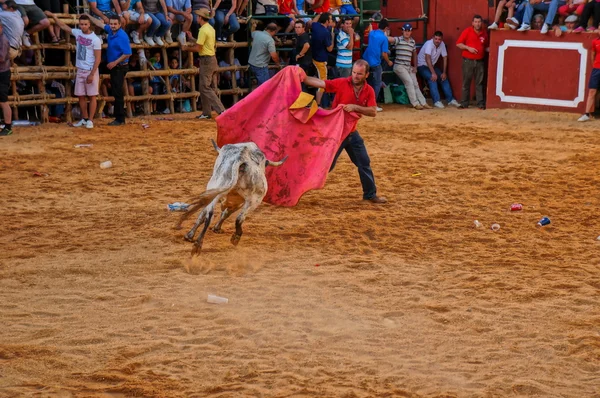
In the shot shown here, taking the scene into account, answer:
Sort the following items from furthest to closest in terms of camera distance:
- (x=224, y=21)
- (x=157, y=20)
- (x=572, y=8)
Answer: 1. (x=224, y=21)
2. (x=572, y=8)
3. (x=157, y=20)

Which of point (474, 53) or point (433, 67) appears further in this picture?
point (433, 67)

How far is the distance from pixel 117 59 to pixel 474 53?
779cm

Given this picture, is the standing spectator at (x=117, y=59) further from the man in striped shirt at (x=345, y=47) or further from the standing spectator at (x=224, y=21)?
the man in striped shirt at (x=345, y=47)

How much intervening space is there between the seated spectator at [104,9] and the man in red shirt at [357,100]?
25.3 ft

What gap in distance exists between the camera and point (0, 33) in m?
14.2

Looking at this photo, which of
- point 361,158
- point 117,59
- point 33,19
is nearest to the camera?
point 361,158

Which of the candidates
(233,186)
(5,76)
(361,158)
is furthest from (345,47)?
(233,186)

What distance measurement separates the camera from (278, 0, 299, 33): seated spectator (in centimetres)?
1966

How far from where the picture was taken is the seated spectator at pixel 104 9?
661 inches

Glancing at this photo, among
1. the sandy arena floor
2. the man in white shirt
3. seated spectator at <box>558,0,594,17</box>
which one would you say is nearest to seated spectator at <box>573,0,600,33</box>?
seated spectator at <box>558,0,594,17</box>

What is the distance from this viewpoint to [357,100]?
33.9 feet

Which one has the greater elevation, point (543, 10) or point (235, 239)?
point (543, 10)

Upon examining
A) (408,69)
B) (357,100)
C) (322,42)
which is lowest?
(408,69)

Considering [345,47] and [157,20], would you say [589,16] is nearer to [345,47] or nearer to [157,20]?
[345,47]
